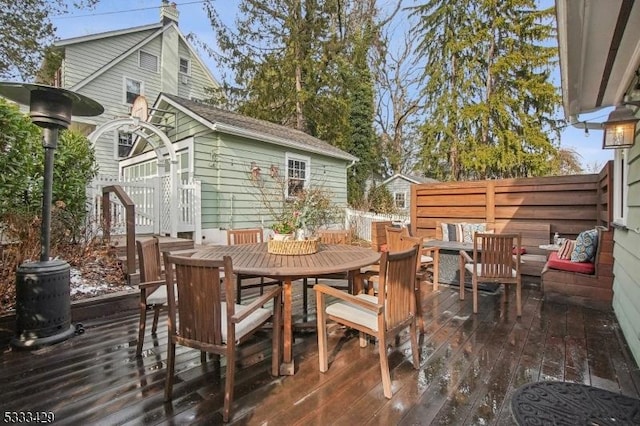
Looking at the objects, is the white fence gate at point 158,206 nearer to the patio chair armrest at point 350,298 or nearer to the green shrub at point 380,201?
the patio chair armrest at point 350,298

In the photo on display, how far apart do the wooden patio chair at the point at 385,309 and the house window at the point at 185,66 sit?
1404 cm

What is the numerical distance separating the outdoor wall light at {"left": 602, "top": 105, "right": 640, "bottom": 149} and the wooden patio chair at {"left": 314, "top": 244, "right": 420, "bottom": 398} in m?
2.47

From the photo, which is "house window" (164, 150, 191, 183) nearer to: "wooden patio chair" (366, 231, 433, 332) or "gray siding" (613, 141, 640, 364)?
"wooden patio chair" (366, 231, 433, 332)

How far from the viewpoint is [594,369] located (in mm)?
2385

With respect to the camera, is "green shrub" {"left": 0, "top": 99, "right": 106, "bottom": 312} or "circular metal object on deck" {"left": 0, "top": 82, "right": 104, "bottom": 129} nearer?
"circular metal object on deck" {"left": 0, "top": 82, "right": 104, "bottom": 129}

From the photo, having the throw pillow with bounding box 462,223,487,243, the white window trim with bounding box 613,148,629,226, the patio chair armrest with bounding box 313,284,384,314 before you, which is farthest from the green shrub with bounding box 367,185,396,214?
the patio chair armrest with bounding box 313,284,384,314

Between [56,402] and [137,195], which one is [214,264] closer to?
[56,402]

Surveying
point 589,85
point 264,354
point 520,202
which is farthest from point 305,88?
point 264,354

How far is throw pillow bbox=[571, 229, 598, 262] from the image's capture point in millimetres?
4094

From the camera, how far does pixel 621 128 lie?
3053mm

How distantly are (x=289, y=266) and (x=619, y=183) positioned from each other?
4.10 metres

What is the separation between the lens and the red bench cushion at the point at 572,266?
395cm

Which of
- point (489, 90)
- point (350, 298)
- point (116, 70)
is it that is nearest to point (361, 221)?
point (489, 90)

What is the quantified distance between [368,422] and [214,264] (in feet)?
3.97
